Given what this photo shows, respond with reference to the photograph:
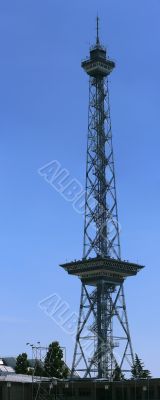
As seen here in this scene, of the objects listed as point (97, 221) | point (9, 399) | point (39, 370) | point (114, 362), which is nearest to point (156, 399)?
point (9, 399)

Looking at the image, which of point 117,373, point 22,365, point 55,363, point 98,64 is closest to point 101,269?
point 117,373

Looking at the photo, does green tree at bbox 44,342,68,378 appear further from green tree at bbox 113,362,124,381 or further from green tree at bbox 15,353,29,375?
green tree at bbox 113,362,124,381

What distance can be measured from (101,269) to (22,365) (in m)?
26.4

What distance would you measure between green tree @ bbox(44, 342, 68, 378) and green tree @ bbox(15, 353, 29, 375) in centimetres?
658

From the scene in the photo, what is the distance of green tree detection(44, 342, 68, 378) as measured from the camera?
15088 cm

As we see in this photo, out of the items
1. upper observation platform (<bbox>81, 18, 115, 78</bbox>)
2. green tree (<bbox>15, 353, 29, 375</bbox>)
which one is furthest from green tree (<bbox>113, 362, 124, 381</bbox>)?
upper observation platform (<bbox>81, 18, 115, 78</bbox>)

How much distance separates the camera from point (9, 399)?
115 m

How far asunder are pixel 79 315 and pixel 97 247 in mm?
15506

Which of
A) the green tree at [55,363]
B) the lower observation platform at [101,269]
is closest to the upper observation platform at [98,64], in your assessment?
the lower observation platform at [101,269]

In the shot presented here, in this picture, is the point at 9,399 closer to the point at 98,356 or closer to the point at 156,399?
the point at 156,399

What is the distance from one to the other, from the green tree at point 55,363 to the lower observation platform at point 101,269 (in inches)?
812

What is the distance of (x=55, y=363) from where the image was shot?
152 m

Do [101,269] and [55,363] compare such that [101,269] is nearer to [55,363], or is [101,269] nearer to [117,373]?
[117,373]

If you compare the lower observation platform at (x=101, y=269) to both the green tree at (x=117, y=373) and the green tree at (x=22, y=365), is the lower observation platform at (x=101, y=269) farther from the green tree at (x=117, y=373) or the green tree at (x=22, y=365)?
the green tree at (x=22, y=365)
